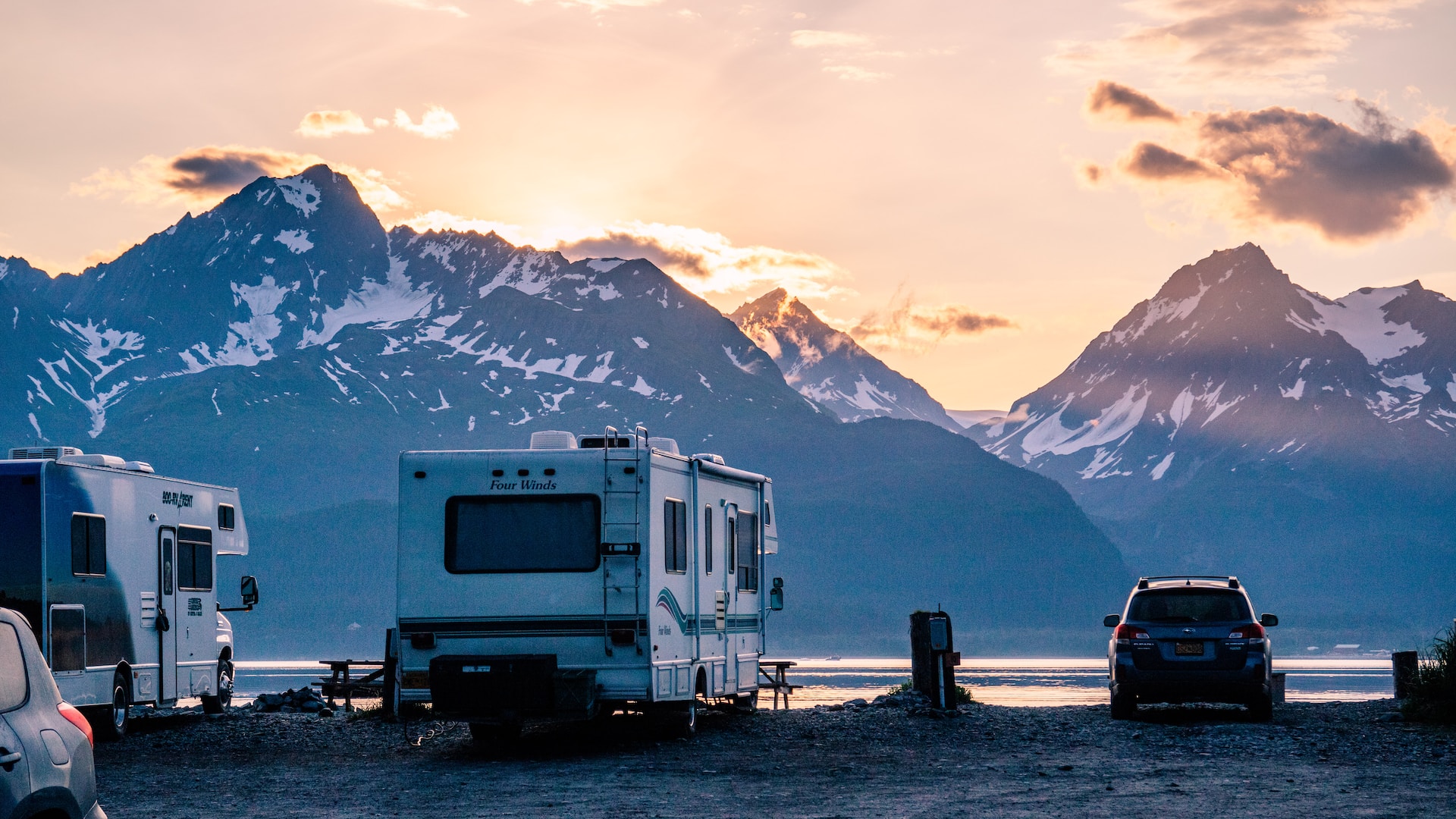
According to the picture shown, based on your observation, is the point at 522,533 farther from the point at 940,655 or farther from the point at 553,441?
the point at 940,655

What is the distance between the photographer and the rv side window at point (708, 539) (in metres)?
Answer: 19.4

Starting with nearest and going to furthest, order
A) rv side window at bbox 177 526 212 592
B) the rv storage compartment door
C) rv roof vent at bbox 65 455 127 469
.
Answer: the rv storage compartment door → rv roof vent at bbox 65 455 127 469 → rv side window at bbox 177 526 212 592

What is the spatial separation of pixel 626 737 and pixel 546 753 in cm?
197

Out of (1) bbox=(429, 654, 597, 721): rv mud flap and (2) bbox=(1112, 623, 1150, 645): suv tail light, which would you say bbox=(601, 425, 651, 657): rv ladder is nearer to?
(1) bbox=(429, 654, 597, 721): rv mud flap

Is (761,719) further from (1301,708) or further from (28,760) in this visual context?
(28,760)

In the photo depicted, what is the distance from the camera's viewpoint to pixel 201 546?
23.4 meters

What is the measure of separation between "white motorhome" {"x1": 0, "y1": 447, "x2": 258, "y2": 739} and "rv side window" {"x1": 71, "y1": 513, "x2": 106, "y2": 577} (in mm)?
16

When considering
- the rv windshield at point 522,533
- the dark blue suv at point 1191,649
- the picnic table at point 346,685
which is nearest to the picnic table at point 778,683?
the dark blue suv at point 1191,649

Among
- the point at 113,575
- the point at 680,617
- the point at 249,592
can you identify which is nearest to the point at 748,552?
the point at 680,617

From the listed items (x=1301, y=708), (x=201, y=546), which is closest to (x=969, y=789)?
(x=1301, y=708)

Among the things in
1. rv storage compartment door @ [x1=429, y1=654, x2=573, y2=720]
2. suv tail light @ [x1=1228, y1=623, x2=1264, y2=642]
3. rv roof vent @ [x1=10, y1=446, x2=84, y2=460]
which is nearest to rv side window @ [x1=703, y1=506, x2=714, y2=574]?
rv storage compartment door @ [x1=429, y1=654, x2=573, y2=720]

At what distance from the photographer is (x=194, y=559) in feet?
75.7

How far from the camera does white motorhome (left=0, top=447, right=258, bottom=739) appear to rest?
1828cm

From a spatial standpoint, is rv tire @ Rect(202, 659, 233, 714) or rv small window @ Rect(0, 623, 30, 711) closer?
rv small window @ Rect(0, 623, 30, 711)
